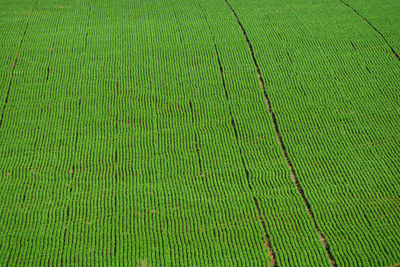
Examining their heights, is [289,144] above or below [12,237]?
above

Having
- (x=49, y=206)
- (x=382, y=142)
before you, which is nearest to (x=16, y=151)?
(x=49, y=206)

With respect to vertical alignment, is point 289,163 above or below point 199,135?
below

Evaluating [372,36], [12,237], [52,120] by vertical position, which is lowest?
[12,237]

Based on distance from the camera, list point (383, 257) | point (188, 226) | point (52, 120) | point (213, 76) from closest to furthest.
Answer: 1. point (383, 257)
2. point (188, 226)
3. point (52, 120)
4. point (213, 76)

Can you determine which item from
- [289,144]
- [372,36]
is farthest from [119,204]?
[372,36]

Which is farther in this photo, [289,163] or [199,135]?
[199,135]

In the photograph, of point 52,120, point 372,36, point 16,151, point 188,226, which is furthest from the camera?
point 372,36

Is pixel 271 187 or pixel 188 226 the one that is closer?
pixel 188 226

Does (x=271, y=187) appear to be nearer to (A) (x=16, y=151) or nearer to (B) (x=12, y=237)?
(B) (x=12, y=237)
